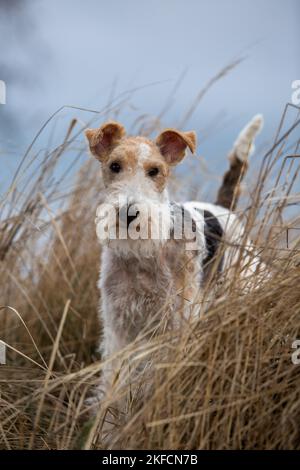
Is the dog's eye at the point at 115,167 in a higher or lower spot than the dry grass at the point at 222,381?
higher

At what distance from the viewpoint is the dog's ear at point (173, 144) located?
3484 mm

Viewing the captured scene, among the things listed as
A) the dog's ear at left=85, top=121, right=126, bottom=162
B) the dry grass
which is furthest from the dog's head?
the dry grass

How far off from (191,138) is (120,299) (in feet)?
3.36

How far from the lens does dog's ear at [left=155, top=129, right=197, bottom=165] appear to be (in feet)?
11.4

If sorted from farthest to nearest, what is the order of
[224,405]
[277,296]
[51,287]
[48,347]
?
[51,287]
[48,347]
[277,296]
[224,405]

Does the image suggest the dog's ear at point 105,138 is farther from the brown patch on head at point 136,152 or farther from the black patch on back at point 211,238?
the black patch on back at point 211,238

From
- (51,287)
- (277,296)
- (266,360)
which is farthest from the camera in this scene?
(51,287)

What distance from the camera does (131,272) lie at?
3.49m

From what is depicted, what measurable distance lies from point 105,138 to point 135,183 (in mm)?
472

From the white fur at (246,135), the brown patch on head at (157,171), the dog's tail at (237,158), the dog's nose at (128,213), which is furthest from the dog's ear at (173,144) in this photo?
the white fur at (246,135)

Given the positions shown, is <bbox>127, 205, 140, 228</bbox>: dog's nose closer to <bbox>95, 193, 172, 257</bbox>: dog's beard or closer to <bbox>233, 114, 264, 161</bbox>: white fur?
<bbox>95, 193, 172, 257</bbox>: dog's beard

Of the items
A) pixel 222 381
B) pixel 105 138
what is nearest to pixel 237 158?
pixel 105 138
